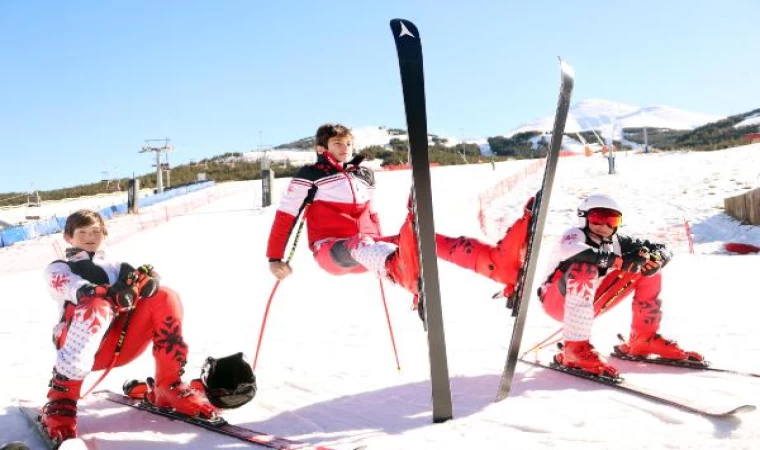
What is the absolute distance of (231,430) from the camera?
316 cm

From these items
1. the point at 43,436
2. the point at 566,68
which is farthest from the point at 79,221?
the point at 566,68

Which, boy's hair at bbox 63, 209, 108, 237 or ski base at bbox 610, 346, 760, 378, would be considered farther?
ski base at bbox 610, 346, 760, 378

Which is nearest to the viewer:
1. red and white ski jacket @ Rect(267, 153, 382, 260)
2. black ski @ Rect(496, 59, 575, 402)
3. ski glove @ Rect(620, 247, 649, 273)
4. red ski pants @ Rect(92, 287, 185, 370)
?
black ski @ Rect(496, 59, 575, 402)

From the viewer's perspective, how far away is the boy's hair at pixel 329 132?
459cm

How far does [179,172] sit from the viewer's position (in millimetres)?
64625

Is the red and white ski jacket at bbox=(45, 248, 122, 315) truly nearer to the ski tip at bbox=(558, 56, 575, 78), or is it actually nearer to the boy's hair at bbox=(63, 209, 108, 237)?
the boy's hair at bbox=(63, 209, 108, 237)

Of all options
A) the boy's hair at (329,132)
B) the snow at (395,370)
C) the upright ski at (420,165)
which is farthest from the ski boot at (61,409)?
the boy's hair at (329,132)

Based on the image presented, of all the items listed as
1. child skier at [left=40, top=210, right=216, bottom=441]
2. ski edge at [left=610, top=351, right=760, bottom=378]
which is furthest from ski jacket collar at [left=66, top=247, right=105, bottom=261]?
ski edge at [left=610, top=351, right=760, bottom=378]

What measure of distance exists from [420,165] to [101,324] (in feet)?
5.73

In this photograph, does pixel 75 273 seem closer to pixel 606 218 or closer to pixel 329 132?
pixel 329 132

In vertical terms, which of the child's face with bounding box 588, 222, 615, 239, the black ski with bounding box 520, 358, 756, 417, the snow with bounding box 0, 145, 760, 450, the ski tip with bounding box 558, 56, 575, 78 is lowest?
the snow with bounding box 0, 145, 760, 450

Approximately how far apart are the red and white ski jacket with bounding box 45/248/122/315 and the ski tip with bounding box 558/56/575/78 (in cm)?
256

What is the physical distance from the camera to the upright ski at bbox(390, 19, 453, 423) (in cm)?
275

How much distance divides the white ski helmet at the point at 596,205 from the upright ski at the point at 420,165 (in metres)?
1.65
